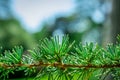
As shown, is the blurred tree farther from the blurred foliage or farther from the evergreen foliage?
the evergreen foliage

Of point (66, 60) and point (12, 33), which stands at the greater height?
point (12, 33)

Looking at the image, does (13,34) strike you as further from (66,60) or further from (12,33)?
(66,60)

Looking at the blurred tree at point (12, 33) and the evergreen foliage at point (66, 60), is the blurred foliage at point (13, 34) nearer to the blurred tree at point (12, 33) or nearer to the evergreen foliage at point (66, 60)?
the blurred tree at point (12, 33)

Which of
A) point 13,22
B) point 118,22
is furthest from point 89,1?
point 118,22

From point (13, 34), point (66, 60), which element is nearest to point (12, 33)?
point (13, 34)

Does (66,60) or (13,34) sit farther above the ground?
(13,34)

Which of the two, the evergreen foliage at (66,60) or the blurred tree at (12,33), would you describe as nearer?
the evergreen foliage at (66,60)

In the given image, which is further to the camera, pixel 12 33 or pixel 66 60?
pixel 12 33

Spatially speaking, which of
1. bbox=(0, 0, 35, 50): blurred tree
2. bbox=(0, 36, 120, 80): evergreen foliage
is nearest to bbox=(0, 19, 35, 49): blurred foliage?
bbox=(0, 0, 35, 50): blurred tree

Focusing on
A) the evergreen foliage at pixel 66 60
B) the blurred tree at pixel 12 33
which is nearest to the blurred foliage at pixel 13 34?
the blurred tree at pixel 12 33
